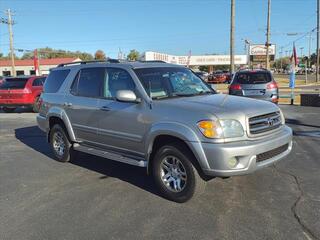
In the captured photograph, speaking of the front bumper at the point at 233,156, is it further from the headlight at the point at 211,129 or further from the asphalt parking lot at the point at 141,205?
the asphalt parking lot at the point at 141,205

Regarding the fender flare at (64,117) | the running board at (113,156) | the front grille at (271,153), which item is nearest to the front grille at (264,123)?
the front grille at (271,153)

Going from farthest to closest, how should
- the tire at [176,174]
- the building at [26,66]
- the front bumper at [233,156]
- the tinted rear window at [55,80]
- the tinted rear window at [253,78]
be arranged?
the building at [26,66]
the tinted rear window at [253,78]
the tinted rear window at [55,80]
the tire at [176,174]
the front bumper at [233,156]

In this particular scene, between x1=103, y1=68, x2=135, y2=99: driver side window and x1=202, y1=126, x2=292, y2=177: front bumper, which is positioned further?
x1=103, y1=68, x2=135, y2=99: driver side window

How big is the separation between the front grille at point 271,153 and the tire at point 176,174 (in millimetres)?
790

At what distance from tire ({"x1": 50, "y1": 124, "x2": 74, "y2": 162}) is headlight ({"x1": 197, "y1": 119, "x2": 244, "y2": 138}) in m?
3.51

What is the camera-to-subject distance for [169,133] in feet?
16.9

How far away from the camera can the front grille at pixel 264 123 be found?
16.6 feet

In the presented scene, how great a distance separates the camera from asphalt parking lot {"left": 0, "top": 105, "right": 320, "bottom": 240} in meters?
4.36

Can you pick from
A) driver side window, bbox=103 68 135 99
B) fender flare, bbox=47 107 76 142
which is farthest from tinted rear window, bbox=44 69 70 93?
driver side window, bbox=103 68 135 99

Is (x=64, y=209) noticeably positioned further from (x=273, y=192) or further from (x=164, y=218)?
(x=273, y=192)

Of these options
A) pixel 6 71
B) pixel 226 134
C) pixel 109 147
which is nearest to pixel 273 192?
pixel 226 134

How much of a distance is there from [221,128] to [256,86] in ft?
30.9

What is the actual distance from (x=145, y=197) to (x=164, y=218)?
2.66ft

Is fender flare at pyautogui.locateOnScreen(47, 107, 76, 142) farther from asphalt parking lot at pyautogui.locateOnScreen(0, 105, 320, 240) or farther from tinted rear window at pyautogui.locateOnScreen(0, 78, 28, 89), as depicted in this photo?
tinted rear window at pyautogui.locateOnScreen(0, 78, 28, 89)
